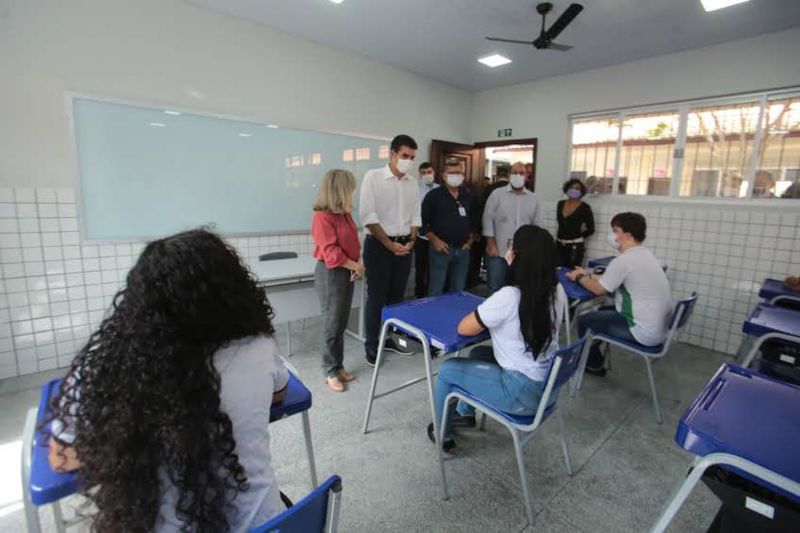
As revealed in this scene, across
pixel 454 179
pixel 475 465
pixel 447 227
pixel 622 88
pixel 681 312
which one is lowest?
pixel 475 465

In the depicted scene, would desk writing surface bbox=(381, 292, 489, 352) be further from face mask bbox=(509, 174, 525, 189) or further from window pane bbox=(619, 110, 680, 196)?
window pane bbox=(619, 110, 680, 196)

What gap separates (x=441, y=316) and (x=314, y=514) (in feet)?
4.39

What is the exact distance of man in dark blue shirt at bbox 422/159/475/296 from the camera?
3.67 metres

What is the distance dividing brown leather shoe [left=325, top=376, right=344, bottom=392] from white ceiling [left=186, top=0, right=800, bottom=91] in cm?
279

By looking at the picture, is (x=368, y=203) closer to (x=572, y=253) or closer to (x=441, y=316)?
(x=441, y=316)

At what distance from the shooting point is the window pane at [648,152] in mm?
4027

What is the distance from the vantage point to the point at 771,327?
1.90 meters

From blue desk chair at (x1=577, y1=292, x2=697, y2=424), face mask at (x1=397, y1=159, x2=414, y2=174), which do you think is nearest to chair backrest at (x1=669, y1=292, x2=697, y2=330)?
blue desk chair at (x1=577, y1=292, x2=697, y2=424)

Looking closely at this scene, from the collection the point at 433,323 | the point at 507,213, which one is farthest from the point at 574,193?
the point at 433,323

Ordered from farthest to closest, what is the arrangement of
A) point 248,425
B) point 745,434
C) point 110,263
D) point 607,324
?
point 110,263 < point 607,324 < point 745,434 < point 248,425

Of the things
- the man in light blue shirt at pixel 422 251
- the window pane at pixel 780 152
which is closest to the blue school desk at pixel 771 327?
the window pane at pixel 780 152

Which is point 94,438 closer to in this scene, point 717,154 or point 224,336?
point 224,336

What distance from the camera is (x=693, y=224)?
149 inches

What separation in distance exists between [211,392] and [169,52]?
321cm
